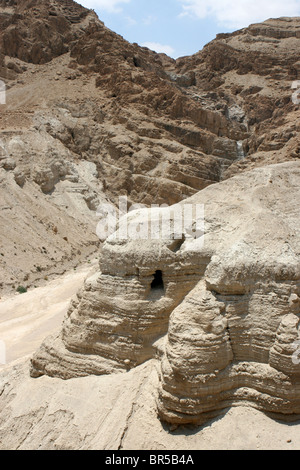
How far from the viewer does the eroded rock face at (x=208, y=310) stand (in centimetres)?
520

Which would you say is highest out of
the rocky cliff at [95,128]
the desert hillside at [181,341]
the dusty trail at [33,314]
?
the rocky cliff at [95,128]

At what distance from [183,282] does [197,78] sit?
196ft

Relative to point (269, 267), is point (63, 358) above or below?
below

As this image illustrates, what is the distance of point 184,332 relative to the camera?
17.5 feet

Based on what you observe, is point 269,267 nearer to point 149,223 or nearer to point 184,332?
point 184,332

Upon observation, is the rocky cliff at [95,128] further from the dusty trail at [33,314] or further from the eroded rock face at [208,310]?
the eroded rock face at [208,310]

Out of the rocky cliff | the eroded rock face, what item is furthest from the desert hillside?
the rocky cliff

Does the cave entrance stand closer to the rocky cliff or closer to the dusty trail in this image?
the dusty trail

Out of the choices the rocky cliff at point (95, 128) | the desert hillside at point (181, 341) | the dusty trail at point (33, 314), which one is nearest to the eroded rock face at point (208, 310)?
the desert hillside at point (181, 341)

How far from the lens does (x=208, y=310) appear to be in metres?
5.47

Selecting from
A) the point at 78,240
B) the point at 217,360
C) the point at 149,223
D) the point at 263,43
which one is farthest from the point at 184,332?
the point at 263,43

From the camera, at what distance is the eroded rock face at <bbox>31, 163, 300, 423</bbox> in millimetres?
5195

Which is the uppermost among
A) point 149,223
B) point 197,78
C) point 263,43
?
point 263,43

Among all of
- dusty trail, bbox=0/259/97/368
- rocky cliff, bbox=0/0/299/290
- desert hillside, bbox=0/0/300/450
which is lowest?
dusty trail, bbox=0/259/97/368
